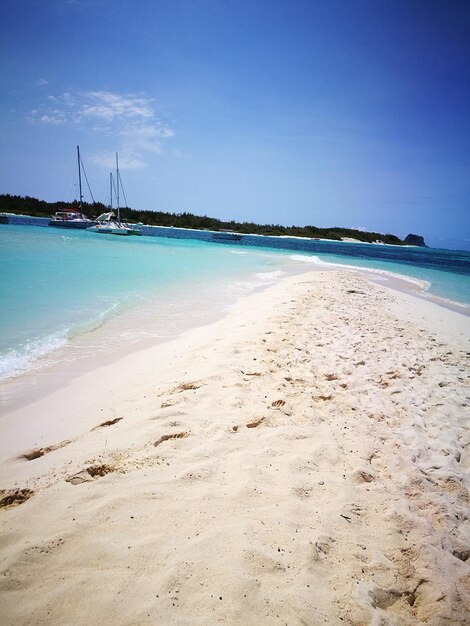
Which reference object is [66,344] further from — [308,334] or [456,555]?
[456,555]

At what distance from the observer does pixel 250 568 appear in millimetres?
2094

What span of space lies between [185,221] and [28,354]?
120 metres

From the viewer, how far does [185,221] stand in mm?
119438

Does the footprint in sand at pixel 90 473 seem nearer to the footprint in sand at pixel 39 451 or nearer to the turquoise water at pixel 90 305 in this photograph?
the footprint in sand at pixel 39 451

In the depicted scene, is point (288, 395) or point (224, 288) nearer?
point (288, 395)

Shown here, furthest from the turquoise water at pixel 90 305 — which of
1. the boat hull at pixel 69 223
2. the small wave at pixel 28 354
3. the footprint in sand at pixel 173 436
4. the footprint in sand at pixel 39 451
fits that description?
the boat hull at pixel 69 223

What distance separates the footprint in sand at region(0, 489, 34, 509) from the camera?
8.64ft

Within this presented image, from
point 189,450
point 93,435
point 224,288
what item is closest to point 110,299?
point 224,288

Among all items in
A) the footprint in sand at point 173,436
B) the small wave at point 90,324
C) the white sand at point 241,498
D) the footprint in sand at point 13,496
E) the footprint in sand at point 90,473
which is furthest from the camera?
the small wave at point 90,324

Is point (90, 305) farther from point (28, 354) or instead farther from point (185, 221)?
point (185, 221)

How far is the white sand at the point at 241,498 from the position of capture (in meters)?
1.94

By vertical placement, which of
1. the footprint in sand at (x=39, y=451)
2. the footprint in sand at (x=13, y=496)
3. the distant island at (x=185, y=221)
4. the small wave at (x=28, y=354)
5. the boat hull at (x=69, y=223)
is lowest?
the footprint in sand at (x=39, y=451)

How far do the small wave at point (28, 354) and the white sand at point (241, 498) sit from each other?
1.23 meters

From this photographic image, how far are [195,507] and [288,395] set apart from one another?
2.26m
